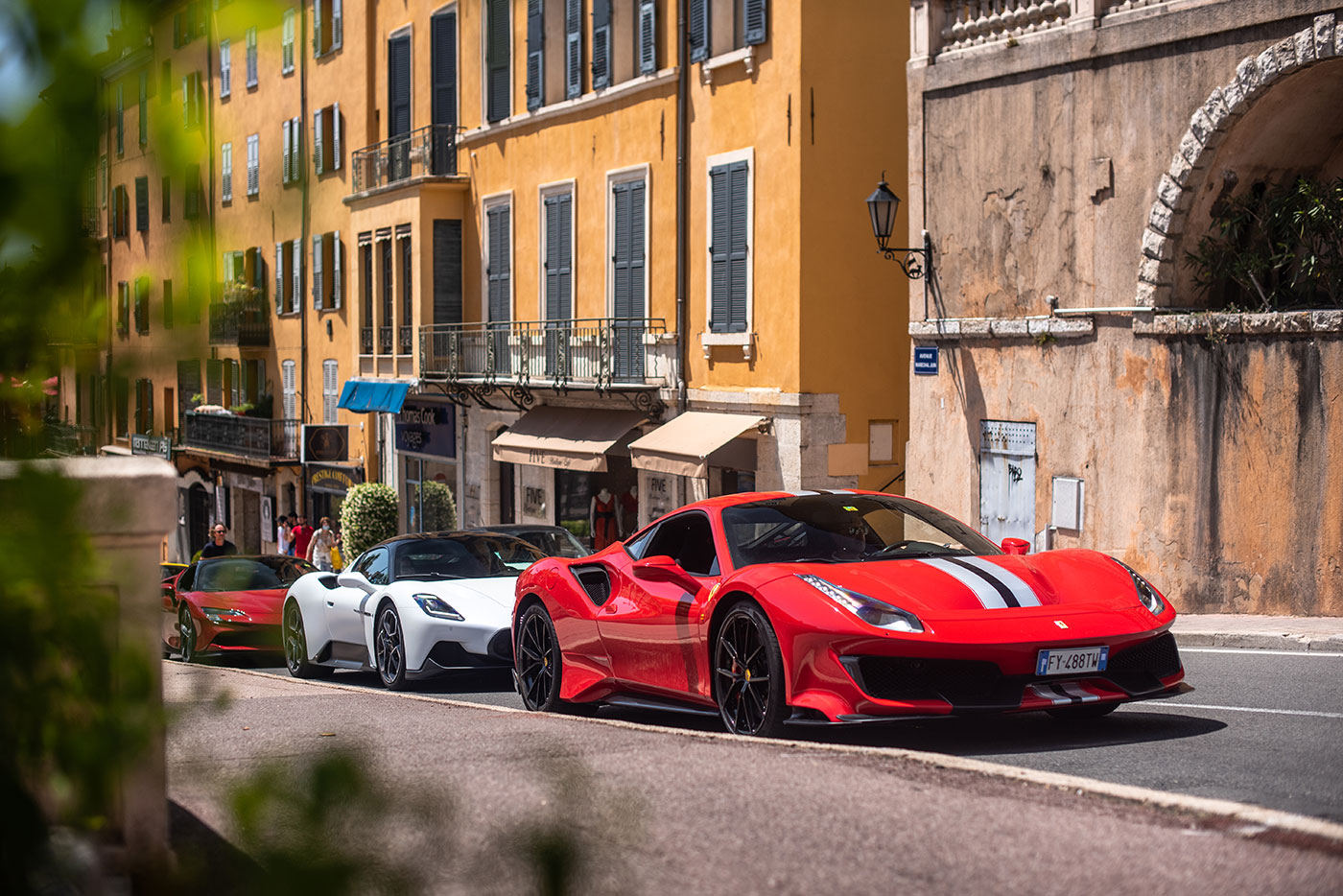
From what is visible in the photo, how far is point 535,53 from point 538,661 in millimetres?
20384

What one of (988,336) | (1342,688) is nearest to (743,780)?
(1342,688)

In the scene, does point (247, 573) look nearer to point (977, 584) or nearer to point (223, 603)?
point (223, 603)

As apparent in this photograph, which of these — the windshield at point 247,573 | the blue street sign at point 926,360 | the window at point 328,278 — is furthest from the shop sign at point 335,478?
the blue street sign at point 926,360

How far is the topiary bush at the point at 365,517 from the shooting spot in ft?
110

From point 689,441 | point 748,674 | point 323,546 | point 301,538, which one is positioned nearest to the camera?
point 748,674

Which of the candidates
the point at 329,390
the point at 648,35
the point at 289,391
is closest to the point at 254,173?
the point at 648,35

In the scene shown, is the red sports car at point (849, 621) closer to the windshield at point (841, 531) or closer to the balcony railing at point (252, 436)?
the windshield at point (841, 531)

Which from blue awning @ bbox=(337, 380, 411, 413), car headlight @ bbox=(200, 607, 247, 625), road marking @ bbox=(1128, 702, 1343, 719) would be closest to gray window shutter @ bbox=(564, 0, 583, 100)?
blue awning @ bbox=(337, 380, 411, 413)

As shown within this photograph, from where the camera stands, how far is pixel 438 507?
3350 centimetres

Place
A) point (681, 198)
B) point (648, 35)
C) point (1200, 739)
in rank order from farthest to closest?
point (648, 35), point (681, 198), point (1200, 739)

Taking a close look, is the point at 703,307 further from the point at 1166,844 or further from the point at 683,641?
the point at 1166,844

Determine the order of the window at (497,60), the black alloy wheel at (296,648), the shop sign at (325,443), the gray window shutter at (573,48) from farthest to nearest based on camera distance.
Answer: the shop sign at (325,443) → the window at (497,60) → the gray window shutter at (573,48) → the black alloy wheel at (296,648)

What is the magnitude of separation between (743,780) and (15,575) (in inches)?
149

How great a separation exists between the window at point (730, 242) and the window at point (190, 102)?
814 inches
